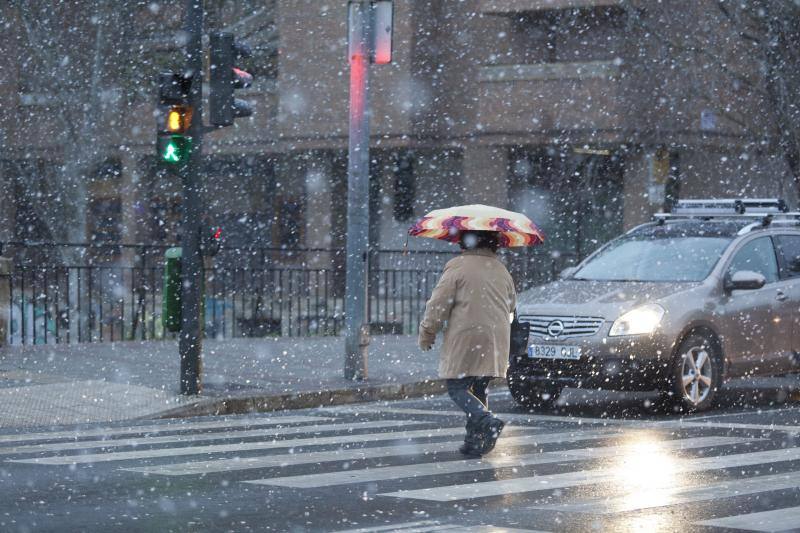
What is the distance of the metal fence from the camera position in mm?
19922

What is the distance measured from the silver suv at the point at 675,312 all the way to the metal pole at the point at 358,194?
2277mm

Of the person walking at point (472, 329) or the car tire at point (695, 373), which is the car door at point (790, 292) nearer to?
the car tire at point (695, 373)

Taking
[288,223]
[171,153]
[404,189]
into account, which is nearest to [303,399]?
[171,153]

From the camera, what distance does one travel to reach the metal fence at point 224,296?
1992cm

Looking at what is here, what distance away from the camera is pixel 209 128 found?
1373cm

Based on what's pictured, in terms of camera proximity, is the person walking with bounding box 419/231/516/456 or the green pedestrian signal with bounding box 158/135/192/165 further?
the green pedestrian signal with bounding box 158/135/192/165

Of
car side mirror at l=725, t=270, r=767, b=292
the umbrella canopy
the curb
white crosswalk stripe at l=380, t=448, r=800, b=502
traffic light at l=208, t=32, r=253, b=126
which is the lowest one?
the curb

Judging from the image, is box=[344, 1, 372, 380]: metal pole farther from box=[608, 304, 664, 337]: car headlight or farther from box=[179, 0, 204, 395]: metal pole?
box=[608, 304, 664, 337]: car headlight

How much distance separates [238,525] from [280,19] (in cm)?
2608

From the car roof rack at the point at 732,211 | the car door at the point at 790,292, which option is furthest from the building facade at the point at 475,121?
the car door at the point at 790,292

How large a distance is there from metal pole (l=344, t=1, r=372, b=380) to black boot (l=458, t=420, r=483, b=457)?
5.55 metres

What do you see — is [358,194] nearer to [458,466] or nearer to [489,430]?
[489,430]

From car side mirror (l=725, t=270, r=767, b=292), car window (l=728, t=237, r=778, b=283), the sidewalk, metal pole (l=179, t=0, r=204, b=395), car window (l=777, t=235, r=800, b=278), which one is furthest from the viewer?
car window (l=777, t=235, r=800, b=278)

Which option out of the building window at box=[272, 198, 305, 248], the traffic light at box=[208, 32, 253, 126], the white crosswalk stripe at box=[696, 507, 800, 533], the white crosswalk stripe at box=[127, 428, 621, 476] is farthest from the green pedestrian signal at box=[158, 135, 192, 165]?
the building window at box=[272, 198, 305, 248]
